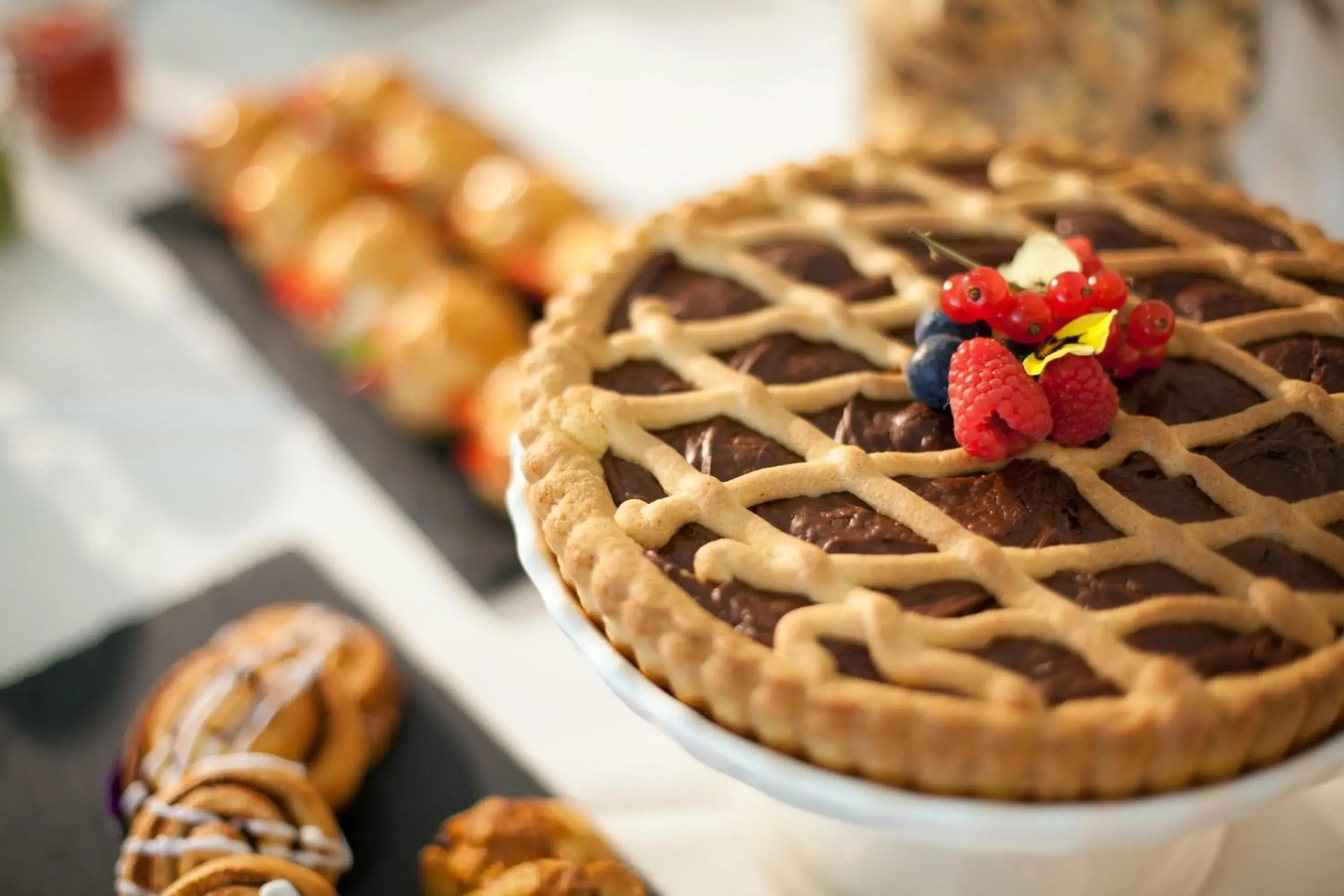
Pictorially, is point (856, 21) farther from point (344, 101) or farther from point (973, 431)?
point (973, 431)

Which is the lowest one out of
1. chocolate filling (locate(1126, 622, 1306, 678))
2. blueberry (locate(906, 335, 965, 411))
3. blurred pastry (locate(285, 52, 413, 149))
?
blurred pastry (locate(285, 52, 413, 149))

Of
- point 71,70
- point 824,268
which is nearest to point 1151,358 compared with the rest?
point 824,268

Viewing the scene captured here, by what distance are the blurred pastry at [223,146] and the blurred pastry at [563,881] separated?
59.5 inches

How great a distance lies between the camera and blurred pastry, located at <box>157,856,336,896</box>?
41.1 inches

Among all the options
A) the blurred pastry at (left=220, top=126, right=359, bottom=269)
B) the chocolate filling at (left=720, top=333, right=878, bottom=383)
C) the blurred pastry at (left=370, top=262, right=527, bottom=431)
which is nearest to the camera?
the chocolate filling at (left=720, top=333, right=878, bottom=383)

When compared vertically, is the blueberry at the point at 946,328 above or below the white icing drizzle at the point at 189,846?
above

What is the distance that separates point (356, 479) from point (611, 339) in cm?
70

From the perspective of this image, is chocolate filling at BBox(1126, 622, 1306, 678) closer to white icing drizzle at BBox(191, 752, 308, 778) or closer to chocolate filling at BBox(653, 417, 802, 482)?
chocolate filling at BBox(653, 417, 802, 482)

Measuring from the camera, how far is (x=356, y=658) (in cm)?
137

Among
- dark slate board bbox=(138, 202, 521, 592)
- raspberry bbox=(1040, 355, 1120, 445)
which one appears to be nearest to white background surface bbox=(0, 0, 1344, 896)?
dark slate board bbox=(138, 202, 521, 592)

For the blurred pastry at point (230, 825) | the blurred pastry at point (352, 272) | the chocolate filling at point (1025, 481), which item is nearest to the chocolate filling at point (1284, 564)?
the chocolate filling at point (1025, 481)

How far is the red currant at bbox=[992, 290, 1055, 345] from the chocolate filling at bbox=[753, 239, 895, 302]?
0.71ft

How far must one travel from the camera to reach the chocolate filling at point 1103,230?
1.24m

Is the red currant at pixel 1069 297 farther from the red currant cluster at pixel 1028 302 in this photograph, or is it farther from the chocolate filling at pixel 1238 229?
the chocolate filling at pixel 1238 229
